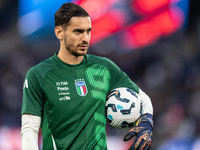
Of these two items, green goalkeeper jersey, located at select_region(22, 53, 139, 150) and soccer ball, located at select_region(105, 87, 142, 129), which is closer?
green goalkeeper jersey, located at select_region(22, 53, 139, 150)

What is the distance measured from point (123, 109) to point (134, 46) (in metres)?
4.96

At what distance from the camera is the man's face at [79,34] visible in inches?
114

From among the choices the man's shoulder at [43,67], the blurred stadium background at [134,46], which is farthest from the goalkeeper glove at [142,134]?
the blurred stadium background at [134,46]

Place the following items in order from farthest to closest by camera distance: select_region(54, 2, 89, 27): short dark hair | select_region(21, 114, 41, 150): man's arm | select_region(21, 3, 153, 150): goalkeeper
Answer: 1. select_region(54, 2, 89, 27): short dark hair
2. select_region(21, 3, 153, 150): goalkeeper
3. select_region(21, 114, 41, 150): man's arm

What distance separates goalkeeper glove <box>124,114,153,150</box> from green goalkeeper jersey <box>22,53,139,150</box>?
333 millimetres

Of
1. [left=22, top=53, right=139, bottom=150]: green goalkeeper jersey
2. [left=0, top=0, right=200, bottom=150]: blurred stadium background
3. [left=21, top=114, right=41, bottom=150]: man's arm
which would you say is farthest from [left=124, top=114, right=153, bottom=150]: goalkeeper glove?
[left=0, top=0, right=200, bottom=150]: blurred stadium background

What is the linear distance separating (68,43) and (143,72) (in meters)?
5.08

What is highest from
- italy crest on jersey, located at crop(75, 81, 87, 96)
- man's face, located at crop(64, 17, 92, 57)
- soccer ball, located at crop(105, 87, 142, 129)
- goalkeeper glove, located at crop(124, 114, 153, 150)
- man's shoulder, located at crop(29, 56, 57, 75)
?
man's face, located at crop(64, 17, 92, 57)

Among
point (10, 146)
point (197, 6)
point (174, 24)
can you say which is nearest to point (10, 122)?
point (10, 146)

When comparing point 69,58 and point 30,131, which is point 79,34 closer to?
point 69,58

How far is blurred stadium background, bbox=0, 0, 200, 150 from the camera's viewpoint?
7578mm

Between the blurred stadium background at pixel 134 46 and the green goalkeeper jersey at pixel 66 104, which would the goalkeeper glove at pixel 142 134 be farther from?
the blurred stadium background at pixel 134 46

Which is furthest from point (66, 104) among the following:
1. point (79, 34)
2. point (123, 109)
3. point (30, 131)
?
point (79, 34)

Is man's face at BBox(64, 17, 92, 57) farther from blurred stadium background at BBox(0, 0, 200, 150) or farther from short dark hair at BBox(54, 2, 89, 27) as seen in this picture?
blurred stadium background at BBox(0, 0, 200, 150)
